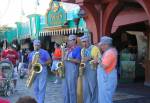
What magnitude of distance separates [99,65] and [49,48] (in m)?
17.0

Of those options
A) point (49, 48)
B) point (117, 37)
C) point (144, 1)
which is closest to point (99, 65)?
point (144, 1)

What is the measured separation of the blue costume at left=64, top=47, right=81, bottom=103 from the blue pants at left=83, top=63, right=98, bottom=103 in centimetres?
25

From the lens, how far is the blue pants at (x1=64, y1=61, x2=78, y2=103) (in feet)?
29.1

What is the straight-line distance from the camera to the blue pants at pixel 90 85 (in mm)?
8711

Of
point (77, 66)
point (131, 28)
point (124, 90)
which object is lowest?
point (124, 90)

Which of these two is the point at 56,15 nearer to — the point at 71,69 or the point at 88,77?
the point at 71,69

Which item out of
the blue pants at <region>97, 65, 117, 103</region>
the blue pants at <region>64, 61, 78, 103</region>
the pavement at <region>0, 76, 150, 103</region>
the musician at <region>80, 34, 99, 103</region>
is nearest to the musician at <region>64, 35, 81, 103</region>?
the blue pants at <region>64, 61, 78, 103</region>

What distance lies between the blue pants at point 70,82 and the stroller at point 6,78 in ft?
13.7

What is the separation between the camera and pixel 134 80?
55.5 ft


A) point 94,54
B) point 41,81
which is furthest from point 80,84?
point 41,81

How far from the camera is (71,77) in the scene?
8.88 m

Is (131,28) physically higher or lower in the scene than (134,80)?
higher

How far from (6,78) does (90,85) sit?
4.83 meters

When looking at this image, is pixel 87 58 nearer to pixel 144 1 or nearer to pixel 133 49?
pixel 144 1
